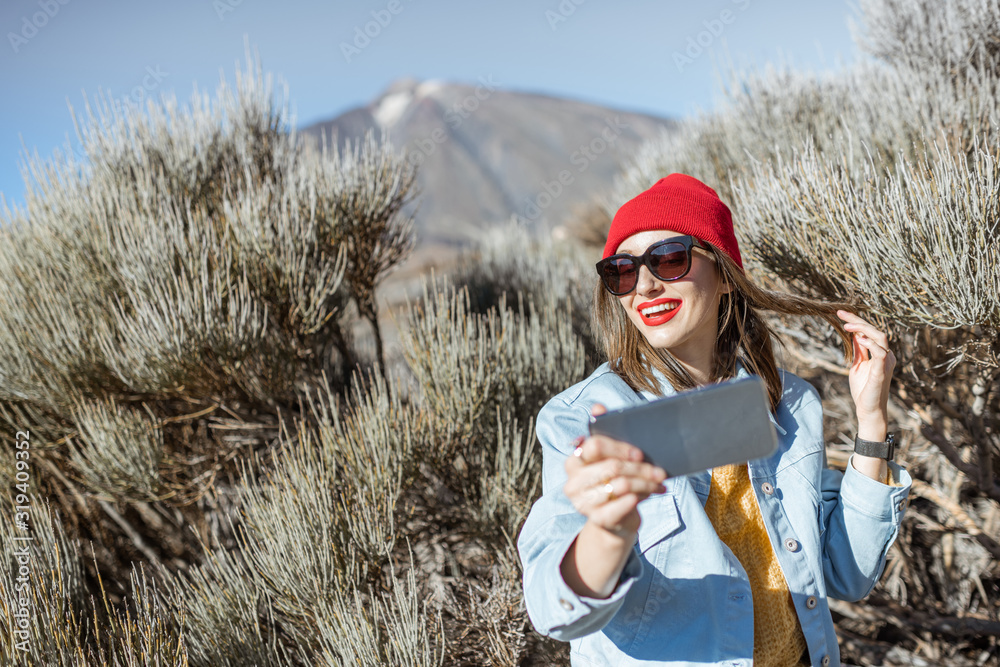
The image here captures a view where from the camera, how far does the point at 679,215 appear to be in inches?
56.3

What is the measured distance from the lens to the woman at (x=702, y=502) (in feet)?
3.36

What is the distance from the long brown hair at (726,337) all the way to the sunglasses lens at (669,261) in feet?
0.40

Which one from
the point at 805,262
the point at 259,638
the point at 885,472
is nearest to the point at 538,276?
the point at 805,262

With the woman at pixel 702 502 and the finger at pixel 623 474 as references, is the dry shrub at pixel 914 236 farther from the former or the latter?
the finger at pixel 623 474

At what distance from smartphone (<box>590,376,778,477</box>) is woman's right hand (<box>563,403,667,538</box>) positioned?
0.02 m

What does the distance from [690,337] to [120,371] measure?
3082mm

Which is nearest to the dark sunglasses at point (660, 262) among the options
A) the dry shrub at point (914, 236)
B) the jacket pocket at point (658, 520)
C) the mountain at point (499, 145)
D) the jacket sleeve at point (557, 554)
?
the jacket sleeve at point (557, 554)

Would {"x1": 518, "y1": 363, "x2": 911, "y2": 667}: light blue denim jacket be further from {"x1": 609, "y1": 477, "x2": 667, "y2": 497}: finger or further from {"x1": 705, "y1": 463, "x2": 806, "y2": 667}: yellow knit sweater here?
{"x1": 609, "y1": 477, "x2": 667, "y2": 497}: finger

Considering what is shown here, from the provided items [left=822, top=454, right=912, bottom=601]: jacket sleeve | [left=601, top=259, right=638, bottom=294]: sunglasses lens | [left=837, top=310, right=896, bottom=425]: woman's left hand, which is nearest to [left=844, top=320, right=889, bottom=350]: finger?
[left=837, top=310, right=896, bottom=425]: woman's left hand

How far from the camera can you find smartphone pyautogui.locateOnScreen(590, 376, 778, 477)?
2.67 feet

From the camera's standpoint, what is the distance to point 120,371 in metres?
3.26

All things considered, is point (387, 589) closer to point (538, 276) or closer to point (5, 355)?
point (5, 355)

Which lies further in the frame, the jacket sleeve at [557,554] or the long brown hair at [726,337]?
the long brown hair at [726,337]

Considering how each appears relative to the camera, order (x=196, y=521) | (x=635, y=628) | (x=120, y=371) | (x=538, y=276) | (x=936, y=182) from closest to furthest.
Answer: (x=635, y=628)
(x=936, y=182)
(x=120, y=371)
(x=196, y=521)
(x=538, y=276)
